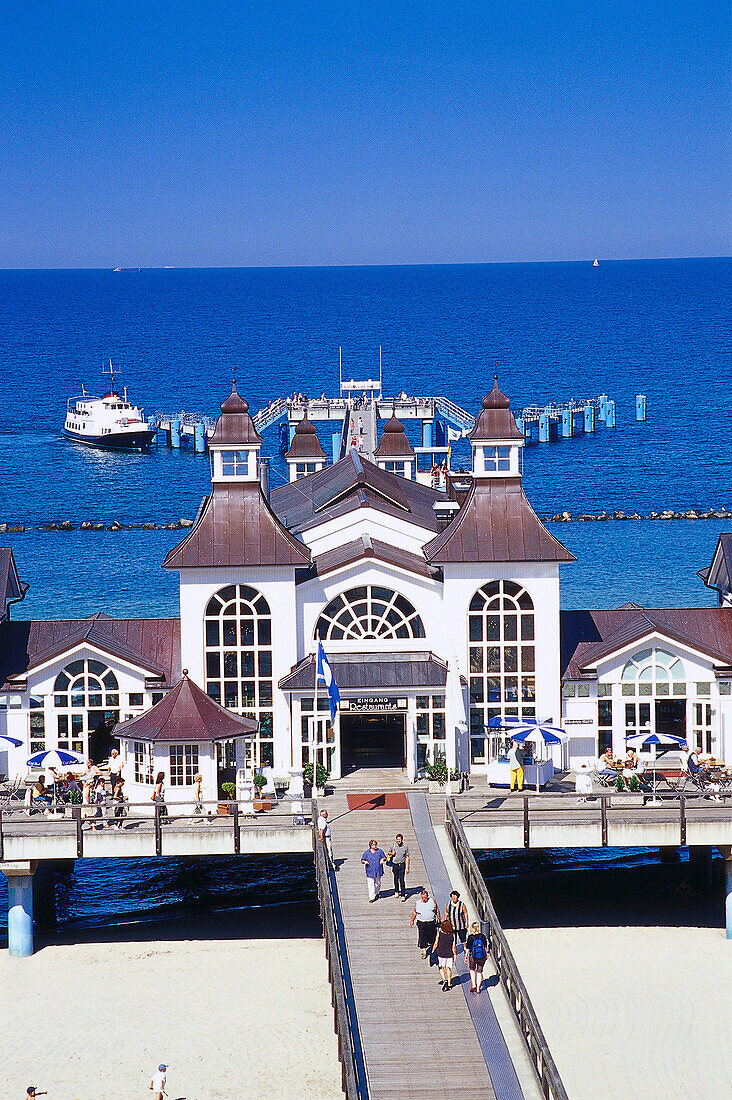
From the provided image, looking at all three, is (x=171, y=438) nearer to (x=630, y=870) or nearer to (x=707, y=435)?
(x=707, y=435)

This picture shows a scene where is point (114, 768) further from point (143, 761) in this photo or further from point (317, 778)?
point (317, 778)

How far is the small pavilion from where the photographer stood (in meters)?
35.5

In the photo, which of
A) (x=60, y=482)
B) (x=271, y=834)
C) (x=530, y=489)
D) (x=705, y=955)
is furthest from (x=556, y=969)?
(x=60, y=482)

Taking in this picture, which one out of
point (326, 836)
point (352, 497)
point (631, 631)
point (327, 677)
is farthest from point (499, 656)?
point (326, 836)

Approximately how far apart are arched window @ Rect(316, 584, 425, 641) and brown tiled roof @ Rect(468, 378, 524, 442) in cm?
433

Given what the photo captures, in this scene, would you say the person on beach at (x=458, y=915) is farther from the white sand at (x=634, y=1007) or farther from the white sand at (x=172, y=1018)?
the white sand at (x=172, y=1018)

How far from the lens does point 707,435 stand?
403 feet

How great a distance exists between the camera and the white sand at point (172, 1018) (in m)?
27.8

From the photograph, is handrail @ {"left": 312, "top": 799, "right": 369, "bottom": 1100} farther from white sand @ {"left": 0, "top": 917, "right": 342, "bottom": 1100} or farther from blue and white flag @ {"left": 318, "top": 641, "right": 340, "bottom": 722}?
blue and white flag @ {"left": 318, "top": 641, "right": 340, "bottom": 722}

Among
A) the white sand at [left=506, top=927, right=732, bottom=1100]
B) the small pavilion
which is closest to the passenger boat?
the small pavilion

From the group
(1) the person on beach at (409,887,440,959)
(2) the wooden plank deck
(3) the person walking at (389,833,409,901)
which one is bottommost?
(2) the wooden plank deck

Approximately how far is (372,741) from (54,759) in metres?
A: 7.92

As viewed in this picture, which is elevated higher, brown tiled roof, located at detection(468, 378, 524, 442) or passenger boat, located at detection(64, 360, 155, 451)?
passenger boat, located at detection(64, 360, 155, 451)

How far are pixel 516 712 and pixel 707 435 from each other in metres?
88.8
